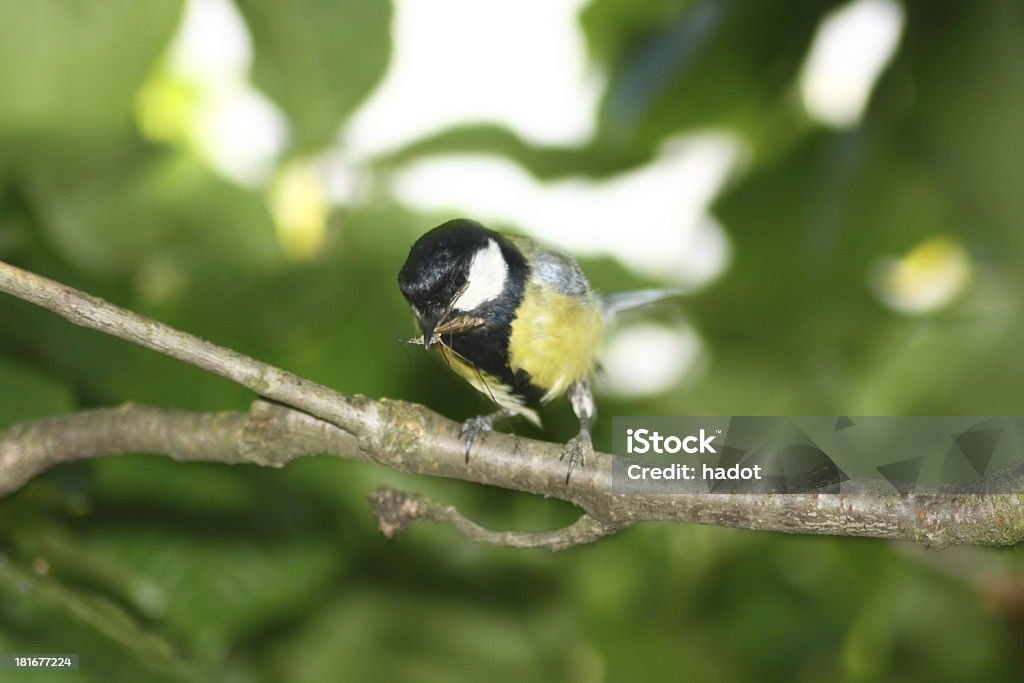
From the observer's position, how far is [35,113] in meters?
0.95

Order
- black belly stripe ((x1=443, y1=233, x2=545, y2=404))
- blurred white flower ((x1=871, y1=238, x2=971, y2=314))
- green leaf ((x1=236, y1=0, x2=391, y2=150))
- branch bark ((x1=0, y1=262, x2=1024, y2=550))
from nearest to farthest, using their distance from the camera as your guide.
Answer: branch bark ((x1=0, y1=262, x2=1024, y2=550)) < black belly stripe ((x1=443, y1=233, x2=545, y2=404)) < green leaf ((x1=236, y1=0, x2=391, y2=150)) < blurred white flower ((x1=871, y1=238, x2=971, y2=314))

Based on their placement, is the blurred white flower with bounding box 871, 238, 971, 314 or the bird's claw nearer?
the bird's claw

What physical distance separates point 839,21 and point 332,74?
618mm

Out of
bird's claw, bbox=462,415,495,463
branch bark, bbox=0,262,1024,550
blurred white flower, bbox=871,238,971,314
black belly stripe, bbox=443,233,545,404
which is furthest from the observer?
blurred white flower, bbox=871,238,971,314

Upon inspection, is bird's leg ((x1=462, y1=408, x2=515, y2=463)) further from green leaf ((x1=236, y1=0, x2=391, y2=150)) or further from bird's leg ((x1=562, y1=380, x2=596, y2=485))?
green leaf ((x1=236, y1=0, x2=391, y2=150))

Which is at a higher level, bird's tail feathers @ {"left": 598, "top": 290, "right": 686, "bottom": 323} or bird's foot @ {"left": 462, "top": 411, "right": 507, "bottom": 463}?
bird's tail feathers @ {"left": 598, "top": 290, "right": 686, "bottom": 323}

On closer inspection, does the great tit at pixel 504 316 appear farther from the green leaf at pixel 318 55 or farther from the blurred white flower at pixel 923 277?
the blurred white flower at pixel 923 277

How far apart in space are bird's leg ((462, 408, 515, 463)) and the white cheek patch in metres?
0.10

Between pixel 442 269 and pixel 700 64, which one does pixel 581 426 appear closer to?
pixel 442 269

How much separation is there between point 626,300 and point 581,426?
292 mm

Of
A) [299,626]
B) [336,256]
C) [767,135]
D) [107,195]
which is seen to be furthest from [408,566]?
[767,135]

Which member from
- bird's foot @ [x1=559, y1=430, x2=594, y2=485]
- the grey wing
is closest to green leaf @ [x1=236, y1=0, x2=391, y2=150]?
the grey wing

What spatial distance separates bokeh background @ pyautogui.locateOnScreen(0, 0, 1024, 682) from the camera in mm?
933

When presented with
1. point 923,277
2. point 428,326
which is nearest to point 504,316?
point 428,326
